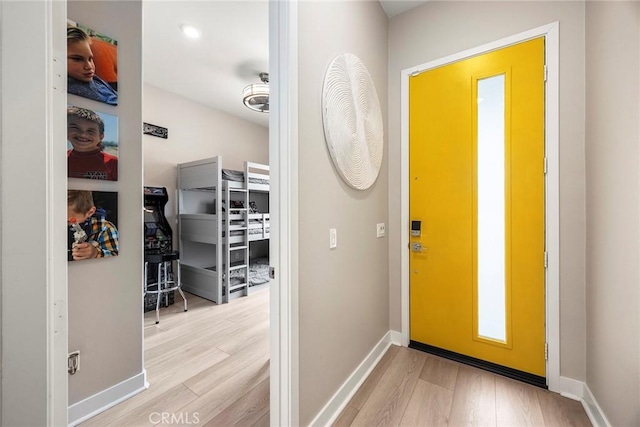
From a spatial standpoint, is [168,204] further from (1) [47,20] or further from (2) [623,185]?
(2) [623,185]

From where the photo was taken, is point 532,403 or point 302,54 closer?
point 302,54

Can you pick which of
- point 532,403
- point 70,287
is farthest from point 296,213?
point 532,403

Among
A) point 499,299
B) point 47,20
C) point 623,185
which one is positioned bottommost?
point 499,299

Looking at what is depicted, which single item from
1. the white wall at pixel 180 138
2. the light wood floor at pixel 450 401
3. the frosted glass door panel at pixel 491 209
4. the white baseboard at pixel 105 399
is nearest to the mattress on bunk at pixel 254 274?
the white wall at pixel 180 138

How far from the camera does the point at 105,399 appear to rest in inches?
61.6

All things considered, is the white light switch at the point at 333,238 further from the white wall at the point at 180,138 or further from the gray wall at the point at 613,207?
the white wall at the point at 180,138

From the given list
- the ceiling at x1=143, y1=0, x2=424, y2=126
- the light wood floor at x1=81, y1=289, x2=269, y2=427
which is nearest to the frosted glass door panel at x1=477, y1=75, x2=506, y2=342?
the ceiling at x1=143, y1=0, x2=424, y2=126

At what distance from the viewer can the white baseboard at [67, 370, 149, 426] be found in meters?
1.44

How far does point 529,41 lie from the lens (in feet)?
5.68

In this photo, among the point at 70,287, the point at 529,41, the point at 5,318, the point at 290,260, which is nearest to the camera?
the point at 5,318

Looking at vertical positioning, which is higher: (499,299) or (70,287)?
(70,287)

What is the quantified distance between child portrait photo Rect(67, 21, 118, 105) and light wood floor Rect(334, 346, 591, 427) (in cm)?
240

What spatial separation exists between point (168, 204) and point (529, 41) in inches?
166

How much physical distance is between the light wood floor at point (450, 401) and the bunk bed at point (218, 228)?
2.29m
